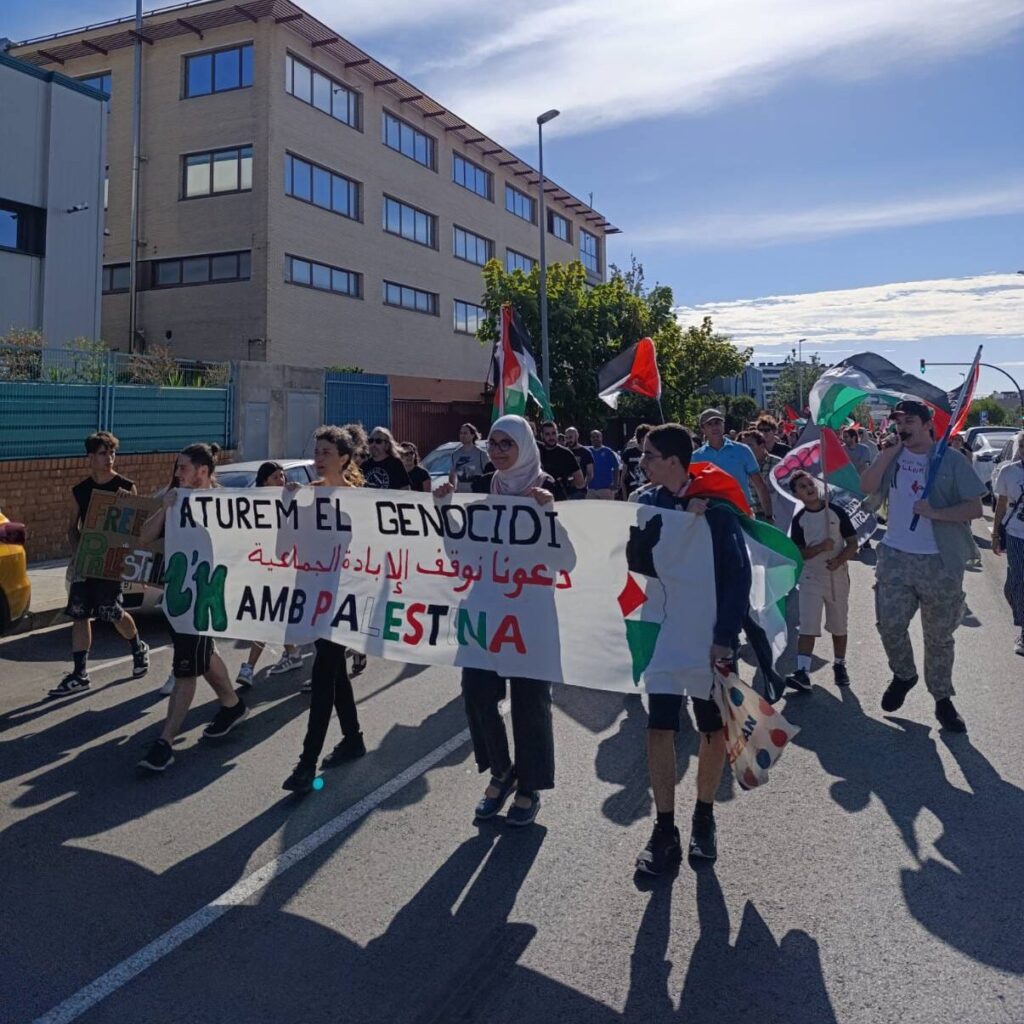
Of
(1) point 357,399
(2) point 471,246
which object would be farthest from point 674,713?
(2) point 471,246

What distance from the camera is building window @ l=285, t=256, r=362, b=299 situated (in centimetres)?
2742

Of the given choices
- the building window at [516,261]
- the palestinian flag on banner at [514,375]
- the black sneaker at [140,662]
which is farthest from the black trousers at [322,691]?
the building window at [516,261]

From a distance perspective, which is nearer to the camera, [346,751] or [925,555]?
[346,751]

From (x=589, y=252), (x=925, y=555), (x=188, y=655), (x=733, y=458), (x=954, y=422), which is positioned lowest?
(x=188, y=655)

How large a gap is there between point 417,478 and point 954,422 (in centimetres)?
432

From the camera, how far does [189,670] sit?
5.60 meters

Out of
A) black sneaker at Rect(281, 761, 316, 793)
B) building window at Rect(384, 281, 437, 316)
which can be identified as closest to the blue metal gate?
building window at Rect(384, 281, 437, 316)

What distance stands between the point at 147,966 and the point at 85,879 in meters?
0.85

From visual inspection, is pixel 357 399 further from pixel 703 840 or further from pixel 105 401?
pixel 703 840

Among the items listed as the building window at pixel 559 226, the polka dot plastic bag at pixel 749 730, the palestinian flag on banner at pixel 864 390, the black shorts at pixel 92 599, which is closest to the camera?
the polka dot plastic bag at pixel 749 730

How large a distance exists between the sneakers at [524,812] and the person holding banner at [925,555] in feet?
8.84

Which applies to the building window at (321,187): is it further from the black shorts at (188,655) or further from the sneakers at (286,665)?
the black shorts at (188,655)

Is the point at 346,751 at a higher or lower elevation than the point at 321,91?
lower

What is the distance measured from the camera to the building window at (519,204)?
40.5 meters
